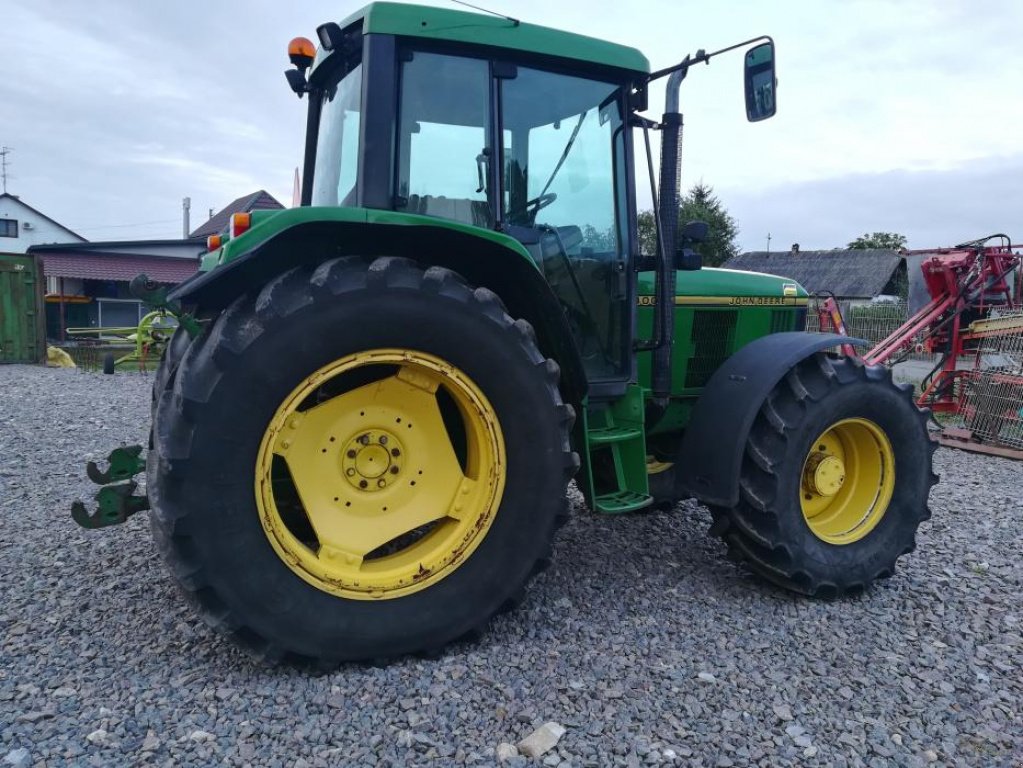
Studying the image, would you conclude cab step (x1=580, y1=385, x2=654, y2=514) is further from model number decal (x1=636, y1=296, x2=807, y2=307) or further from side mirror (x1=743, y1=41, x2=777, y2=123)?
side mirror (x1=743, y1=41, x2=777, y2=123)

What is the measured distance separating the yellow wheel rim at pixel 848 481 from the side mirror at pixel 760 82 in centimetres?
142

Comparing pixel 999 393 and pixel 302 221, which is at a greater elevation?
pixel 302 221

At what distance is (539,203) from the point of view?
127 inches

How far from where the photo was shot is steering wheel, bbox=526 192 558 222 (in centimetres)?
319

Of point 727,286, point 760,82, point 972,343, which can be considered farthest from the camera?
point 972,343

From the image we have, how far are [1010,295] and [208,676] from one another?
30.4ft

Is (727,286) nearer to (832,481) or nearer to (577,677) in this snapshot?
(832,481)

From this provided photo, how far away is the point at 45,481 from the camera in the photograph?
5207 millimetres

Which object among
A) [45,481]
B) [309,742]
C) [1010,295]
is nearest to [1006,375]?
[1010,295]

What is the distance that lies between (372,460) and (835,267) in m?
39.1

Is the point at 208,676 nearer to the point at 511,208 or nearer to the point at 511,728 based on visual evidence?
the point at 511,728

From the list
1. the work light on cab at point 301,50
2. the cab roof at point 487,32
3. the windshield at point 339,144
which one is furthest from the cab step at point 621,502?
the work light on cab at point 301,50

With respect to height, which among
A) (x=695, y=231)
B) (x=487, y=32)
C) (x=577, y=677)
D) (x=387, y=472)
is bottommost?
(x=577, y=677)

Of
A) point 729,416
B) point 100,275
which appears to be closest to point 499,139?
point 729,416
